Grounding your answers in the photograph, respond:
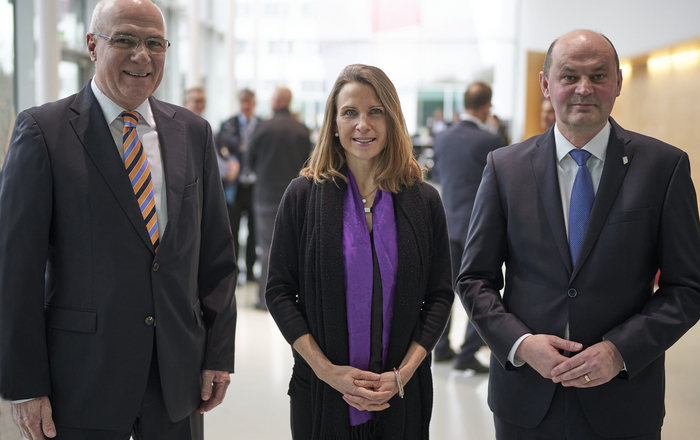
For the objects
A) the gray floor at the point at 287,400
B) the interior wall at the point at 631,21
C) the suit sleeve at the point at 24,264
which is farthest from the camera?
the interior wall at the point at 631,21

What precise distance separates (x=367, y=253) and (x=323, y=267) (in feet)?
0.44

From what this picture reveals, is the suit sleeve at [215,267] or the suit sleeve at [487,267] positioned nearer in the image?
the suit sleeve at [487,267]

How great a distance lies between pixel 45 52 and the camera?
3334mm


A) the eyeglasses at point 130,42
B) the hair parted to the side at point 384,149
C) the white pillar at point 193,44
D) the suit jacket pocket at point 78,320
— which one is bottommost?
the suit jacket pocket at point 78,320

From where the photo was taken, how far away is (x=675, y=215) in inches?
64.3

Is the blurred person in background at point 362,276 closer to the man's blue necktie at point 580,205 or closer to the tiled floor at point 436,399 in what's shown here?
the man's blue necktie at point 580,205

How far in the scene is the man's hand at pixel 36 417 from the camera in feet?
5.10

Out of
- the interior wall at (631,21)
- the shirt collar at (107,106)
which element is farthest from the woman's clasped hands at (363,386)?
the interior wall at (631,21)

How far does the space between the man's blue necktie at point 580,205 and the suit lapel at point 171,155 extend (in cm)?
110

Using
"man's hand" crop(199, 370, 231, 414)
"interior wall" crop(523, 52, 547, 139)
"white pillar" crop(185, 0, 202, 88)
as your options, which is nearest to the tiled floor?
"man's hand" crop(199, 370, 231, 414)

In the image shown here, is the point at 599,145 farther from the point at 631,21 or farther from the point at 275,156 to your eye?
the point at 631,21

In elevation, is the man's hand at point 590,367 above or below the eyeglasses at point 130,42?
below

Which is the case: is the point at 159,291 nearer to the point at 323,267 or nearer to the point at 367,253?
the point at 323,267

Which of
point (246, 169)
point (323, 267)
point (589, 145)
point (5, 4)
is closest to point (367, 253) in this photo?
point (323, 267)
